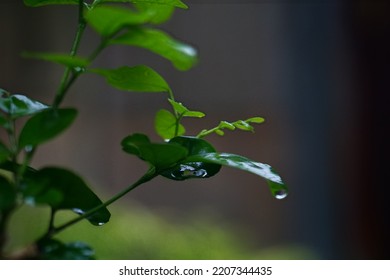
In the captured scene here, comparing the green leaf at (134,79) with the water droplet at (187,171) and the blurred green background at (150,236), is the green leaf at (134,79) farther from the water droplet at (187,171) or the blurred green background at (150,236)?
the blurred green background at (150,236)

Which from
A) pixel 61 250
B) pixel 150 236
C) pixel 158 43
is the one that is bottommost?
pixel 150 236

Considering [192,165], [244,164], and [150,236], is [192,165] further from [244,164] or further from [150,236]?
[150,236]

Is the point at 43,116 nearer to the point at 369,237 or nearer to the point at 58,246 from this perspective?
the point at 58,246

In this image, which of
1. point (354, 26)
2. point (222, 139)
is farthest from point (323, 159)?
point (354, 26)

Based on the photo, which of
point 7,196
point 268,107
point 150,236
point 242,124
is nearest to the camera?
point 7,196

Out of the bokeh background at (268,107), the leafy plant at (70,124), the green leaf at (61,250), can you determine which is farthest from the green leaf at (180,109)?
the bokeh background at (268,107)

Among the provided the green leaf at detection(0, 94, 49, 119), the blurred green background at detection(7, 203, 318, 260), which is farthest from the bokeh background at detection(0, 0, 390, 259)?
the green leaf at detection(0, 94, 49, 119)

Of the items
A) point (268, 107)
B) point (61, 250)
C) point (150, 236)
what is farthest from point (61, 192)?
point (268, 107)
